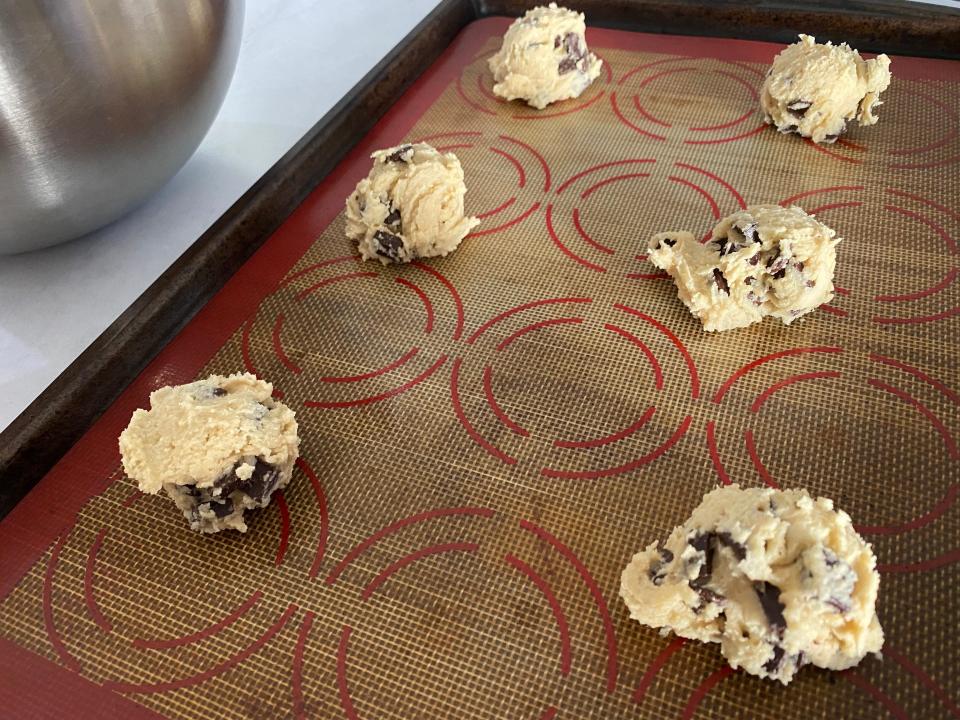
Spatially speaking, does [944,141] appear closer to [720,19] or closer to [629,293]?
[720,19]

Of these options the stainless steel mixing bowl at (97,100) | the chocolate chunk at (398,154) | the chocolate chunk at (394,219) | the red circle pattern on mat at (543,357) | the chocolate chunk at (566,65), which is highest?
the stainless steel mixing bowl at (97,100)

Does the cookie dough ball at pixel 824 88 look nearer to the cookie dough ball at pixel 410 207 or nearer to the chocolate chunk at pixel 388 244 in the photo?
the cookie dough ball at pixel 410 207

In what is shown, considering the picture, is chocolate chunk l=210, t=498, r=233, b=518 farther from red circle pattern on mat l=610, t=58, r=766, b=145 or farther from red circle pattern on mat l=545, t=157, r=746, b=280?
red circle pattern on mat l=610, t=58, r=766, b=145

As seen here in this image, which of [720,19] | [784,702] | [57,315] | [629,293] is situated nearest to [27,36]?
[57,315]

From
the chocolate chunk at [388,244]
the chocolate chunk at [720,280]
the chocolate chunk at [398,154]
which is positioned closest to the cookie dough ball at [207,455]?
the chocolate chunk at [388,244]

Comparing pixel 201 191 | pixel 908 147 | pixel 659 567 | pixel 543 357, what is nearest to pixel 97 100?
pixel 201 191
